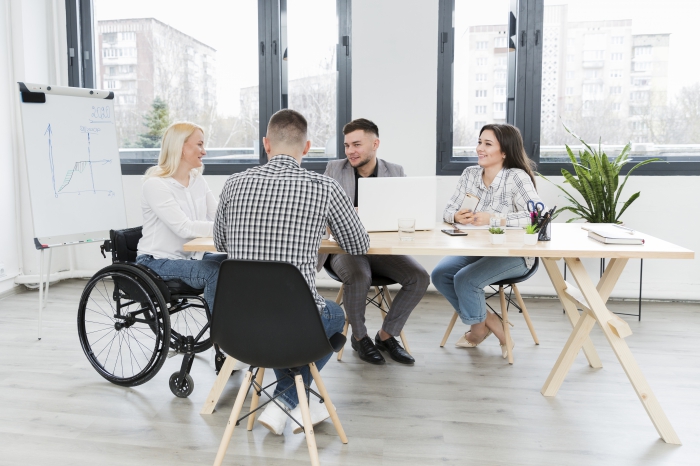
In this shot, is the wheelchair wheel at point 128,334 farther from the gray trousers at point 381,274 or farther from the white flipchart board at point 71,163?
the gray trousers at point 381,274

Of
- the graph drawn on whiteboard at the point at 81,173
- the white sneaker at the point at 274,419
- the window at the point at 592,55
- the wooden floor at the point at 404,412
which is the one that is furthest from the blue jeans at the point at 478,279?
the graph drawn on whiteboard at the point at 81,173

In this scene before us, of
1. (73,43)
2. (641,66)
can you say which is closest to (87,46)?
(73,43)

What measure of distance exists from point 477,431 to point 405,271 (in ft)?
3.19

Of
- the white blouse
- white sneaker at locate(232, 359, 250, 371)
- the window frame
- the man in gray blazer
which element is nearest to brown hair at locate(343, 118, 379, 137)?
the man in gray blazer

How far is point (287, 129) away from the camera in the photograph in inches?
84.4

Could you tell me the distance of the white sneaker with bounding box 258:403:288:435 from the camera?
2.28 m

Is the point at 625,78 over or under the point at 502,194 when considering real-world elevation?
over

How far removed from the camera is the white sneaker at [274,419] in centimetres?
228

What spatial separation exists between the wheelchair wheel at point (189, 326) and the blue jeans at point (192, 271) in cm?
7

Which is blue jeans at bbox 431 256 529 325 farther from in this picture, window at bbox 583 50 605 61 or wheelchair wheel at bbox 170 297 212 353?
window at bbox 583 50 605 61

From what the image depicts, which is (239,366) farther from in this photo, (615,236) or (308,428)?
(615,236)

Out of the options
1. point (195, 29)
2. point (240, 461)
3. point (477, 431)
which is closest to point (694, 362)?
point (477, 431)

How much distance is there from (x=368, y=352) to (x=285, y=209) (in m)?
1.35

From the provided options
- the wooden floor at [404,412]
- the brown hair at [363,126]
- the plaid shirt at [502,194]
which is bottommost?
the wooden floor at [404,412]
